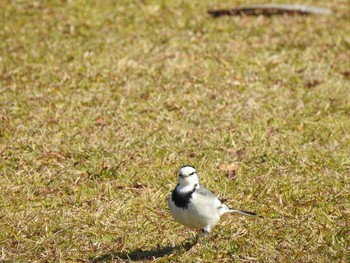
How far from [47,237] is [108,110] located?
2963 mm

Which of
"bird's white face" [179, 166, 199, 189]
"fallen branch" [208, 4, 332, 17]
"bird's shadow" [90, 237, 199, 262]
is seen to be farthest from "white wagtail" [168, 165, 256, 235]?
"fallen branch" [208, 4, 332, 17]

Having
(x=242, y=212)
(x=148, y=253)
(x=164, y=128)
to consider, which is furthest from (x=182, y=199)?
(x=164, y=128)

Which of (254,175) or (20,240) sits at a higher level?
(20,240)

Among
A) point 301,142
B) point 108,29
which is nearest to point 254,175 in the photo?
point 301,142

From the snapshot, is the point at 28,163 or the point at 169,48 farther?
the point at 169,48

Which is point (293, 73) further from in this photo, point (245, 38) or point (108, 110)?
point (108, 110)

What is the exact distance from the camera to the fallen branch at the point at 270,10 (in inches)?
471

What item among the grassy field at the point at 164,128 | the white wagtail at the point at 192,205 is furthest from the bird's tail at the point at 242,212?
the white wagtail at the point at 192,205

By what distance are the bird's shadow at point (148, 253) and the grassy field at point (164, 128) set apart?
16 millimetres

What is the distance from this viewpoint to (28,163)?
7.22m

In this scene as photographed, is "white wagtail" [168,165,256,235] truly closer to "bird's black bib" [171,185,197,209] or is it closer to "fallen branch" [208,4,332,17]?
"bird's black bib" [171,185,197,209]

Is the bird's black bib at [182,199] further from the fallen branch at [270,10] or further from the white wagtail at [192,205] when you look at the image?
the fallen branch at [270,10]

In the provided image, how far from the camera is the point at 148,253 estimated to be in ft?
18.5

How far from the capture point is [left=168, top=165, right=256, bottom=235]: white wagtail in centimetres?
541
